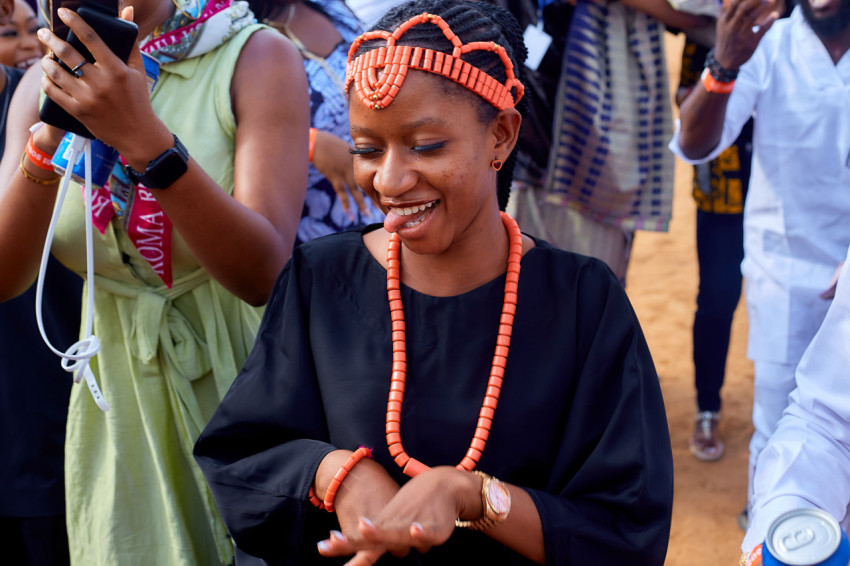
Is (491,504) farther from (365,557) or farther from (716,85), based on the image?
(716,85)

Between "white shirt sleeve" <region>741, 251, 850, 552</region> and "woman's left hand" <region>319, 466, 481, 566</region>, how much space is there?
0.71 metres

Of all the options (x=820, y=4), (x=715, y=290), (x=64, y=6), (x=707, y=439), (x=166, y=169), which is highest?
(x=64, y=6)

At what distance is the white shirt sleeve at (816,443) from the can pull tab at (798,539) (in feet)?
0.40

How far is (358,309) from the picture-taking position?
6.77ft

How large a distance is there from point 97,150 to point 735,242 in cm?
349

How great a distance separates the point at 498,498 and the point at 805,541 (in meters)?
0.61

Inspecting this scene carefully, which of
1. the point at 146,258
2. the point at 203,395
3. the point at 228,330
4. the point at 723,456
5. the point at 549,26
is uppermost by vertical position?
the point at 549,26

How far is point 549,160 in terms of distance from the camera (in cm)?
432

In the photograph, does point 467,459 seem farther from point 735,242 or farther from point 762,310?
point 735,242

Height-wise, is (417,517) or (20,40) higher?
(20,40)

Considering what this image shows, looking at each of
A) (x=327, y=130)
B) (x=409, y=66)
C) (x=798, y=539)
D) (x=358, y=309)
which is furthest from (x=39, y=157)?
(x=798, y=539)

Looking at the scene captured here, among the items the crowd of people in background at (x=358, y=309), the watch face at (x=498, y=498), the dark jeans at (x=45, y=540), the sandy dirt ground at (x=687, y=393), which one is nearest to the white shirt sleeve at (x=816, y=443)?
the crowd of people in background at (x=358, y=309)

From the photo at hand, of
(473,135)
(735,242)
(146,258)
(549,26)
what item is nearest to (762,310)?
(735,242)

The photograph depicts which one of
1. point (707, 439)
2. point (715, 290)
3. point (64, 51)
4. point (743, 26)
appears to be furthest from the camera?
point (707, 439)
